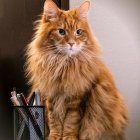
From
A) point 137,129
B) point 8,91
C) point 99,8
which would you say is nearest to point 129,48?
point 99,8

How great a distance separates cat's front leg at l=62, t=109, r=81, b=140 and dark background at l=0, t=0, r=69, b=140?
1.44 ft

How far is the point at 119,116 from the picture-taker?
1441 millimetres

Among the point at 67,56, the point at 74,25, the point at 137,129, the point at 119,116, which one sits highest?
the point at 74,25

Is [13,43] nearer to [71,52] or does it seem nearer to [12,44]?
[12,44]

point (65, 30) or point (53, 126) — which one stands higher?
point (65, 30)

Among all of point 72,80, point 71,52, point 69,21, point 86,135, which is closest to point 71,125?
point 86,135

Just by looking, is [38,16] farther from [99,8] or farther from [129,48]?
[129,48]

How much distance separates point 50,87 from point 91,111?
0.63ft

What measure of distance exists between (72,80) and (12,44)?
511 mm

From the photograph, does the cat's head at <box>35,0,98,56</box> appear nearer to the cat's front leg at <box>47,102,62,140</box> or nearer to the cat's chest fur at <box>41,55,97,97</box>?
the cat's chest fur at <box>41,55,97,97</box>

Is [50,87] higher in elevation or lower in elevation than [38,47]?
lower

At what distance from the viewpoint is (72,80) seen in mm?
1359

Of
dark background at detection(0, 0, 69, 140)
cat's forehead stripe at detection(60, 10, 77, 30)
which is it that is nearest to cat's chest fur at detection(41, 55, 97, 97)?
cat's forehead stripe at detection(60, 10, 77, 30)

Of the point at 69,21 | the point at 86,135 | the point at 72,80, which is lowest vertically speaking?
the point at 86,135
